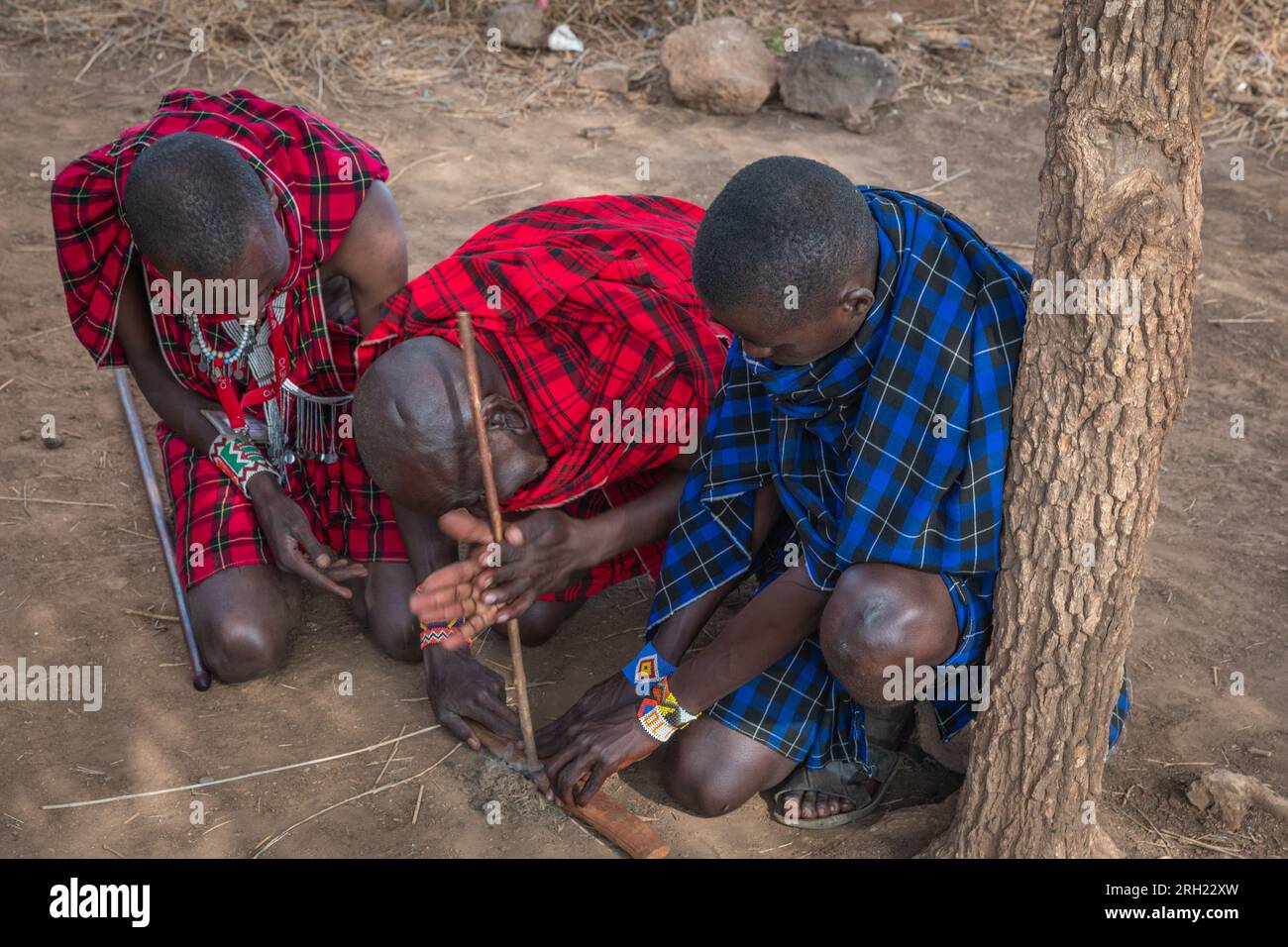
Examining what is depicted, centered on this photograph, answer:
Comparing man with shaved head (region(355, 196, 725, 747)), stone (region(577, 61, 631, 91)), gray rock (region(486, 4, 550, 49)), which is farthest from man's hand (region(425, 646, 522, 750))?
gray rock (region(486, 4, 550, 49))

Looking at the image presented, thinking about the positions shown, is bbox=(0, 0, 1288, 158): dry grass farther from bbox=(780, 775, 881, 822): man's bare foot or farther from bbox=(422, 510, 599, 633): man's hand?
bbox=(780, 775, 881, 822): man's bare foot

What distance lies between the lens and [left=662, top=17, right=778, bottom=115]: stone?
5586 mm

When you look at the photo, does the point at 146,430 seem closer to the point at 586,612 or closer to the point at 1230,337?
the point at 586,612

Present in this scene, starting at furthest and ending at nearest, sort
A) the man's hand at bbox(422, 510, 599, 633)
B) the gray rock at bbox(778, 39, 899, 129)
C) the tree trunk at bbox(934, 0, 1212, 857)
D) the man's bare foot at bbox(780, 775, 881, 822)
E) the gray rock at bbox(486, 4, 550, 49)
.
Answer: the gray rock at bbox(486, 4, 550, 49) → the gray rock at bbox(778, 39, 899, 129) → the man's bare foot at bbox(780, 775, 881, 822) → the man's hand at bbox(422, 510, 599, 633) → the tree trunk at bbox(934, 0, 1212, 857)

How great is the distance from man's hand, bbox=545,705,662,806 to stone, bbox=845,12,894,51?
14.3ft

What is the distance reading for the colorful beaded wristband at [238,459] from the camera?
299 cm

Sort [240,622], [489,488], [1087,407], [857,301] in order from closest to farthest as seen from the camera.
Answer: [1087,407] → [857,301] → [489,488] → [240,622]

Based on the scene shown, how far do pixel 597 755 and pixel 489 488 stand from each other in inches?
22.2

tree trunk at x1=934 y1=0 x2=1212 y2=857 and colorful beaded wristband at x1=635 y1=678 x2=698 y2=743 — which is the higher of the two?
tree trunk at x1=934 y1=0 x2=1212 y2=857

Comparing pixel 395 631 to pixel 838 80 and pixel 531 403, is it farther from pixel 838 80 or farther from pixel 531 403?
pixel 838 80

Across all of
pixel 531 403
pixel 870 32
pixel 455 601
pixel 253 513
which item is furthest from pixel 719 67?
pixel 455 601

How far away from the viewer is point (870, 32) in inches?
235
